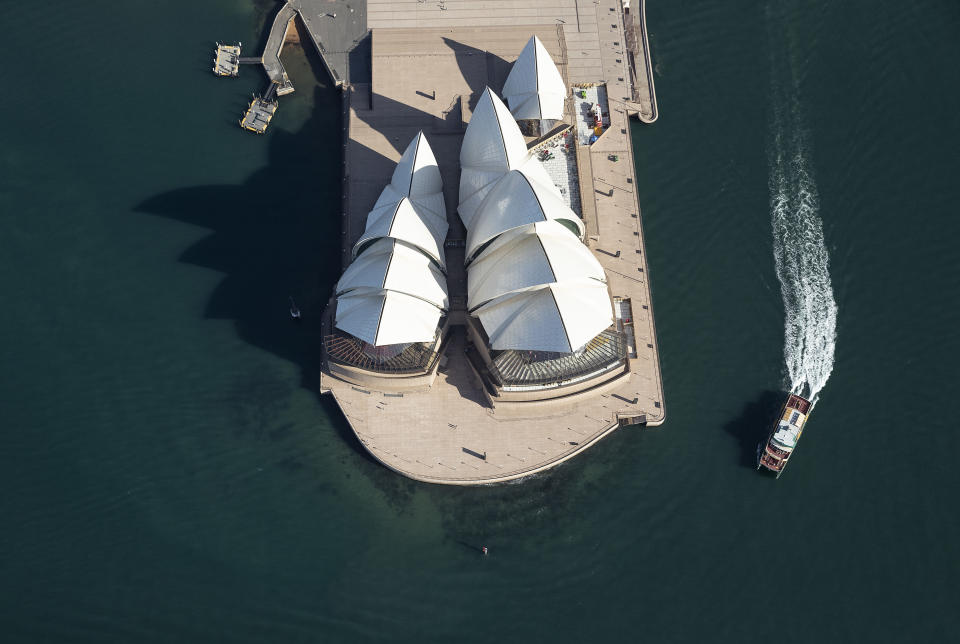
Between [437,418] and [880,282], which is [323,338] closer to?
[437,418]

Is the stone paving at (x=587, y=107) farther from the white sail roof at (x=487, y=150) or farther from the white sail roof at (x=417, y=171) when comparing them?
the white sail roof at (x=417, y=171)

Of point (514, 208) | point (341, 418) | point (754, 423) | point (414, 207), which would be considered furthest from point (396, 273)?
point (754, 423)

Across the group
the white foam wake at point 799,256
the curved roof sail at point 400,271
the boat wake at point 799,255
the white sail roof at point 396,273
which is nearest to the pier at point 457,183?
the white sail roof at point 396,273

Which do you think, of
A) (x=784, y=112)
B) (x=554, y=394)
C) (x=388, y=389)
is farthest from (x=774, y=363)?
(x=388, y=389)

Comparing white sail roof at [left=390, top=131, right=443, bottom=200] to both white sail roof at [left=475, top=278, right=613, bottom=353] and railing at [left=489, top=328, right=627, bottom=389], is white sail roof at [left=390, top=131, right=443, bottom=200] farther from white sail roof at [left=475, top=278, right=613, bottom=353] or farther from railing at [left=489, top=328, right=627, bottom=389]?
railing at [left=489, top=328, right=627, bottom=389]

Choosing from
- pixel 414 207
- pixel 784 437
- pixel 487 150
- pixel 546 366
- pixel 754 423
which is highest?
pixel 487 150

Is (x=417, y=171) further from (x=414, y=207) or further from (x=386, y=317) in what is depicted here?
(x=386, y=317)
